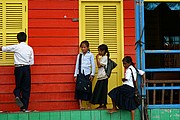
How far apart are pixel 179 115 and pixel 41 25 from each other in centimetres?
329

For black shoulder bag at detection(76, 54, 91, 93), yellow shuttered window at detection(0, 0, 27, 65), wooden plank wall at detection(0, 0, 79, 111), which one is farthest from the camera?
yellow shuttered window at detection(0, 0, 27, 65)

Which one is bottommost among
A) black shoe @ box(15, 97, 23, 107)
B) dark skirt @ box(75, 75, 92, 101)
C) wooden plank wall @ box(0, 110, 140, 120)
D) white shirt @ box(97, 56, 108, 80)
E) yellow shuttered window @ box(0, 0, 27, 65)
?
wooden plank wall @ box(0, 110, 140, 120)

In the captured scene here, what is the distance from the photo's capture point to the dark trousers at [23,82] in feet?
24.7

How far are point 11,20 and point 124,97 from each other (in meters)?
2.79

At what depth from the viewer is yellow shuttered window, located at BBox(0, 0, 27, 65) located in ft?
27.0

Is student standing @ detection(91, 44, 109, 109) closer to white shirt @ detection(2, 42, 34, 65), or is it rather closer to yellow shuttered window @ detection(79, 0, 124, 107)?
yellow shuttered window @ detection(79, 0, 124, 107)

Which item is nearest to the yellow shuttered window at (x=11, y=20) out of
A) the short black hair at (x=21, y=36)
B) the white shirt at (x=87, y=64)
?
the short black hair at (x=21, y=36)

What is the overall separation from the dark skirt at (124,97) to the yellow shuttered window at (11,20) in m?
2.29

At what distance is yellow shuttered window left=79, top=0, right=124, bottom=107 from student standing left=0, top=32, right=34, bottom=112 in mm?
1336

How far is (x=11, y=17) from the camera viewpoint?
8.25 meters

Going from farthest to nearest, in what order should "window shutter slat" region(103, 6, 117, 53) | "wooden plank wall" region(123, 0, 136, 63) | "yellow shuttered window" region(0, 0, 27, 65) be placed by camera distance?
"window shutter slat" region(103, 6, 117, 53) < "wooden plank wall" region(123, 0, 136, 63) < "yellow shuttered window" region(0, 0, 27, 65)

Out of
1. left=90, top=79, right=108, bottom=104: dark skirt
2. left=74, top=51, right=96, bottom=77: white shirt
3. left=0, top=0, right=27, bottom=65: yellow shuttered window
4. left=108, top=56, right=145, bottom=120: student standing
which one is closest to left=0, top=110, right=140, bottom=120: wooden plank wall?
left=108, top=56, right=145, bottom=120: student standing

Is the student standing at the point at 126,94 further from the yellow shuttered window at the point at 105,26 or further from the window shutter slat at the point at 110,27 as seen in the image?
the window shutter slat at the point at 110,27

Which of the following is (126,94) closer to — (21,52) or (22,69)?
(22,69)
